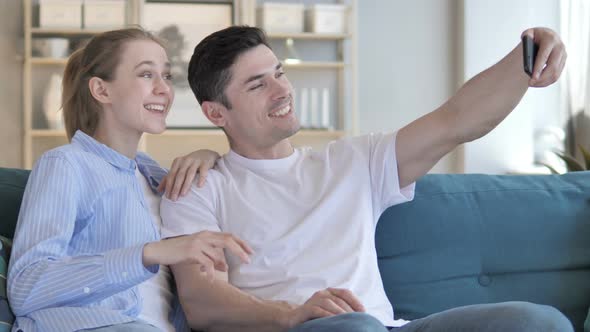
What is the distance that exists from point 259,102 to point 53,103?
3631 mm

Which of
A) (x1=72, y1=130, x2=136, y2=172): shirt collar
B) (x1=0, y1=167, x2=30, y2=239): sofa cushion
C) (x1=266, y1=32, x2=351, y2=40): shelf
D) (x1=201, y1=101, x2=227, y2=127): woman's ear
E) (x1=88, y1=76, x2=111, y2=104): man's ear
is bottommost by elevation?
(x1=0, y1=167, x2=30, y2=239): sofa cushion

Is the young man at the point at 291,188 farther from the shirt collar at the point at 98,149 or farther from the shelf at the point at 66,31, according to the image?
the shelf at the point at 66,31

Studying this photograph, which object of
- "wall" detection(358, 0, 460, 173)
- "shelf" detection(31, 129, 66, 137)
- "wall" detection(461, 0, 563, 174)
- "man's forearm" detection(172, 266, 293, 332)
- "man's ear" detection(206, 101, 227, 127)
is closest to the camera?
"man's forearm" detection(172, 266, 293, 332)

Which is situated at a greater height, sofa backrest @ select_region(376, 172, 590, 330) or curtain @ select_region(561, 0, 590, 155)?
curtain @ select_region(561, 0, 590, 155)

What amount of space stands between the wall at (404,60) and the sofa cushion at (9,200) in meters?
4.27

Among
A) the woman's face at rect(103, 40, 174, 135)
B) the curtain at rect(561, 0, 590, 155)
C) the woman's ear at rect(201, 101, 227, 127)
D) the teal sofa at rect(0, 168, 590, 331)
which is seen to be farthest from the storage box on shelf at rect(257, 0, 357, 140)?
the woman's face at rect(103, 40, 174, 135)

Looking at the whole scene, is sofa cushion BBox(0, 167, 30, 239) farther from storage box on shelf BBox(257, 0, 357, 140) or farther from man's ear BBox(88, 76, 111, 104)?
storage box on shelf BBox(257, 0, 357, 140)

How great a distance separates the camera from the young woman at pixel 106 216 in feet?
4.82

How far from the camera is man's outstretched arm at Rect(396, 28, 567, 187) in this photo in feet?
6.13

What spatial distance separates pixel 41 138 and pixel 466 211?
4.10 m

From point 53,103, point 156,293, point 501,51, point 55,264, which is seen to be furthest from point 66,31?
point 55,264

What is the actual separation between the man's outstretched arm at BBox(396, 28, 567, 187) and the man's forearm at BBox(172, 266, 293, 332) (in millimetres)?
503

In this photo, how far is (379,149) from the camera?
1.99 meters

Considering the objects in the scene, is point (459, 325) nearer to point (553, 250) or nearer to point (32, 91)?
point (553, 250)
